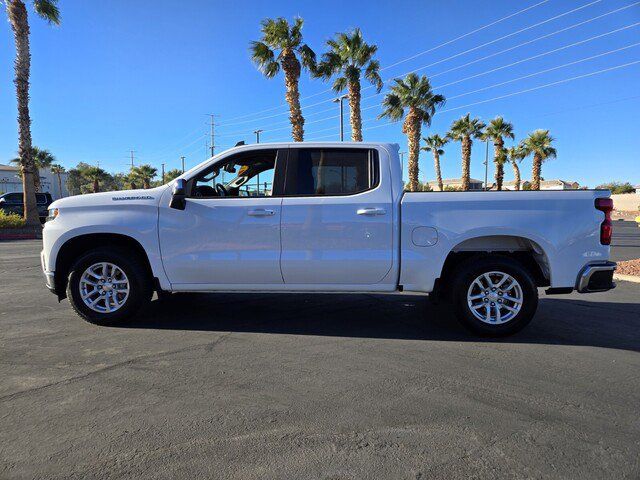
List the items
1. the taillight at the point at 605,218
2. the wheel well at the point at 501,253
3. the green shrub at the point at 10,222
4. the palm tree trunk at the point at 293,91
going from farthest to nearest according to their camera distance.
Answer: the palm tree trunk at the point at 293,91, the green shrub at the point at 10,222, the wheel well at the point at 501,253, the taillight at the point at 605,218

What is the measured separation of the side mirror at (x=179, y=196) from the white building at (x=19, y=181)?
67251mm

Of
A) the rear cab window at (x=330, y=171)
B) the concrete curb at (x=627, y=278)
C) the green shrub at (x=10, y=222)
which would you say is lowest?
the concrete curb at (x=627, y=278)

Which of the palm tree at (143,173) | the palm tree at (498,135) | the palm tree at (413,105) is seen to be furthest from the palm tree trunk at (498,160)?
the palm tree at (143,173)

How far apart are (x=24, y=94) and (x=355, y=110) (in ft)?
55.0

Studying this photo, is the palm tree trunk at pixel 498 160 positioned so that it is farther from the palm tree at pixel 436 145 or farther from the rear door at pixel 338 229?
the rear door at pixel 338 229

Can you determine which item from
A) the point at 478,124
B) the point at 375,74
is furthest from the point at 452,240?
the point at 478,124

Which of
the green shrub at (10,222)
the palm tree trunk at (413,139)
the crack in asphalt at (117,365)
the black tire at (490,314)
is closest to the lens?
the crack in asphalt at (117,365)

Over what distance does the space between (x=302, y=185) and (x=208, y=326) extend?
1979 millimetres

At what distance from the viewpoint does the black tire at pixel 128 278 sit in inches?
188

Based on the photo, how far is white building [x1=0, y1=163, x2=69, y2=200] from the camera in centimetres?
6500

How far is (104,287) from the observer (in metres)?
4.86

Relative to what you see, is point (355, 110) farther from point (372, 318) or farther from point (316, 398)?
point (316, 398)

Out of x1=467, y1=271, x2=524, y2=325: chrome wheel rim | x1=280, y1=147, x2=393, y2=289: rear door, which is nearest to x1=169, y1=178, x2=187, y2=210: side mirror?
x1=280, y1=147, x2=393, y2=289: rear door

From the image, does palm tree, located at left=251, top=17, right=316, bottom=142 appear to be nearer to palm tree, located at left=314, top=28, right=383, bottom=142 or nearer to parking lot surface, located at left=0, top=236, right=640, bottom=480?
palm tree, located at left=314, top=28, right=383, bottom=142
